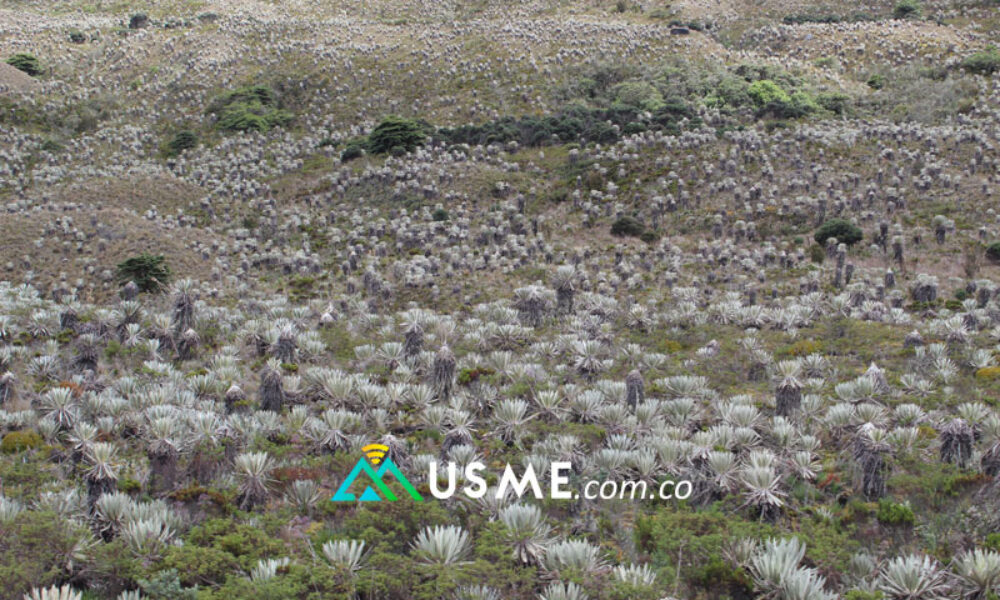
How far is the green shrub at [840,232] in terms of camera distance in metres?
36.2

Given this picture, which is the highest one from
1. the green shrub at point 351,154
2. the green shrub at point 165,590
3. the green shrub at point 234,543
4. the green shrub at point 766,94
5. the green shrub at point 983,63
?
the green shrub at point 983,63

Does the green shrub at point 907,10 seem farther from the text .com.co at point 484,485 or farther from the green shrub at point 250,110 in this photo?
the text .com.co at point 484,485

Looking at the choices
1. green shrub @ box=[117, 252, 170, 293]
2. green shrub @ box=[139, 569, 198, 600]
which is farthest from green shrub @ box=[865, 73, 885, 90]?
green shrub @ box=[139, 569, 198, 600]

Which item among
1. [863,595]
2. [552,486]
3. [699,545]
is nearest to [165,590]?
[552,486]

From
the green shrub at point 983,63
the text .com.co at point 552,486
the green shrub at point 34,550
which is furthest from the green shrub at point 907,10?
the green shrub at point 34,550

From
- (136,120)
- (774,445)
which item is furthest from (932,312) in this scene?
(136,120)

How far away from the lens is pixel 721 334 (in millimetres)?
23234

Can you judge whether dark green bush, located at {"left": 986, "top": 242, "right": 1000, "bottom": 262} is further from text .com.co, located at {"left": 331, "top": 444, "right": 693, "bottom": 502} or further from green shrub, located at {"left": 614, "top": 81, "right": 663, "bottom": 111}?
text .com.co, located at {"left": 331, "top": 444, "right": 693, "bottom": 502}

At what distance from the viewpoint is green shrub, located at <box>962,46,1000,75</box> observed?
6019 centimetres

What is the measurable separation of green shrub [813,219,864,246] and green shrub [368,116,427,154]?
28.5 m

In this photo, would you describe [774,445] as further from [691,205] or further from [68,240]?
[68,240]

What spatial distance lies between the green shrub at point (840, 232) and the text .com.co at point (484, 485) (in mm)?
29125

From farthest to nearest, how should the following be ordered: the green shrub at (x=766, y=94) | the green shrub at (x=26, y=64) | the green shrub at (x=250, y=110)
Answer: the green shrub at (x=26, y=64)
the green shrub at (x=250, y=110)
the green shrub at (x=766, y=94)

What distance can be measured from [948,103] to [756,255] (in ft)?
104
